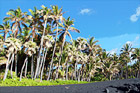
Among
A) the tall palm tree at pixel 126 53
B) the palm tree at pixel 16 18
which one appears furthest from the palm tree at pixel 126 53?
the palm tree at pixel 16 18

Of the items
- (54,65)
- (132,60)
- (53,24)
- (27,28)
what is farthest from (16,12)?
(132,60)

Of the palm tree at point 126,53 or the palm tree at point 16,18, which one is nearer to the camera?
the palm tree at point 16,18

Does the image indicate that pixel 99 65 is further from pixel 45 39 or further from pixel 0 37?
pixel 0 37

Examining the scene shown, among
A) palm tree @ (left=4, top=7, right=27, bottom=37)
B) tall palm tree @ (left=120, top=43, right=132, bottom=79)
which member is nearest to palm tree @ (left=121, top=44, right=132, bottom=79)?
tall palm tree @ (left=120, top=43, right=132, bottom=79)

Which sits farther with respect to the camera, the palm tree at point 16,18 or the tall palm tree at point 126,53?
the tall palm tree at point 126,53

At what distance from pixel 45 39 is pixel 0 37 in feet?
48.1

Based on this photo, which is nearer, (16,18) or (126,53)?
(16,18)

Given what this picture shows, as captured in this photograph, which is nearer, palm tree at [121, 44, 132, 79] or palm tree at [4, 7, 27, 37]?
palm tree at [4, 7, 27, 37]

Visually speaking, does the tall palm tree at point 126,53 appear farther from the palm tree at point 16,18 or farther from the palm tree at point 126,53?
the palm tree at point 16,18

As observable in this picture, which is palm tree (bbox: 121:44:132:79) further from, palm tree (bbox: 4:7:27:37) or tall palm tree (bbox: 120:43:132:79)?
palm tree (bbox: 4:7:27:37)

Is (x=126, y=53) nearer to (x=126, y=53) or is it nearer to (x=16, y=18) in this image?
(x=126, y=53)

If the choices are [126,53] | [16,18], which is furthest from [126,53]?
[16,18]

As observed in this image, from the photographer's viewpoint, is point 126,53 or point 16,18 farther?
point 126,53

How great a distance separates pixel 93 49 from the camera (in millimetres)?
44594
